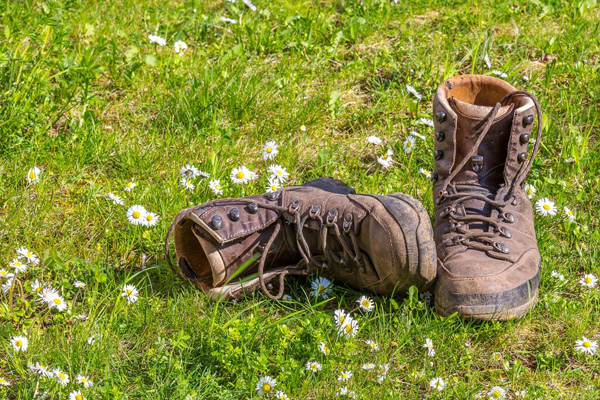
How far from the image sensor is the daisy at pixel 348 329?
2.55 meters

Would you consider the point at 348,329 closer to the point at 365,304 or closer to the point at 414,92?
the point at 365,304

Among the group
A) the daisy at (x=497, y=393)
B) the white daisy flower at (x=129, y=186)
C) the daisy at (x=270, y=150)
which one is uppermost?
the white daisy flower at (x=129, y=186)

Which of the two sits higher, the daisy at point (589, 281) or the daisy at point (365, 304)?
the daisy at point (365, 304)

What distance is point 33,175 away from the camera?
3221 millimetres

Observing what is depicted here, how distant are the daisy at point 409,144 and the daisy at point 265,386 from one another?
5.42ft

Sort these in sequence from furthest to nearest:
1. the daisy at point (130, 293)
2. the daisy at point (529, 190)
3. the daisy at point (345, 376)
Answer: the daisy at point (529, 190)
the daisy at point (130, 293)
the daisy at point (345, 376)

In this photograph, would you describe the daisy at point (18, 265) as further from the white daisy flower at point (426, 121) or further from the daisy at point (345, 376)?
the white daisy flower at point (426, 121)

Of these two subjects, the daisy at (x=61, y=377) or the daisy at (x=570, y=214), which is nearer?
the daisy at (x=61, y=377)

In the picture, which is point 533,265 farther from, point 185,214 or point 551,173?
point 185,214

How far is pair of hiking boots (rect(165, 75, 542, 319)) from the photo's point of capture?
256cm

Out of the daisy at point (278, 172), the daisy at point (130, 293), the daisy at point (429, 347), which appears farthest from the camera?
the daisy at point (278, 172)

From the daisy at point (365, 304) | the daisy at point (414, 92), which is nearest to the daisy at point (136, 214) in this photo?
the daisy at point (365, 304)

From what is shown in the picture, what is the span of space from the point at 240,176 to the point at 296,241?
630 millimetres

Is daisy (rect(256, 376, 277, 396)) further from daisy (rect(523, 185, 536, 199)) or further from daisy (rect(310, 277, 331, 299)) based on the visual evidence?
daisy (rect(523, 185, 536, 199))
